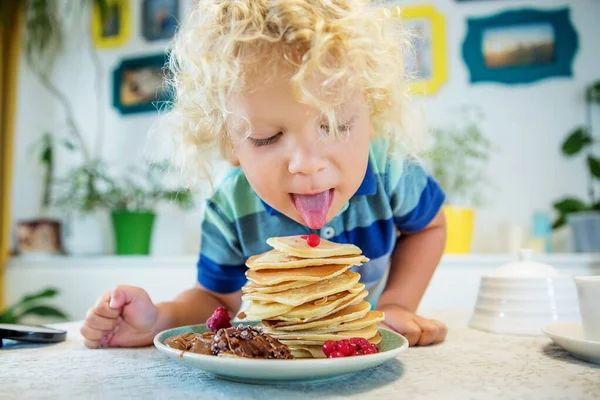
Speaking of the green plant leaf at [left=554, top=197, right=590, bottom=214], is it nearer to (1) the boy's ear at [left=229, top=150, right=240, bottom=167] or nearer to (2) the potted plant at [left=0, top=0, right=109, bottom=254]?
(1) the boy's ear at [left=229, top=150, right=240, bottom=167]

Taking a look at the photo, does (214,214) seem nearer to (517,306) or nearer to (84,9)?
(517,306)

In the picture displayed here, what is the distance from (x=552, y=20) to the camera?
8.25 ft

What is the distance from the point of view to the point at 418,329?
31.7 inches

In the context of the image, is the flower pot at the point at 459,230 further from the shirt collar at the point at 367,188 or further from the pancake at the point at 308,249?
the pancake at the point at 308,249

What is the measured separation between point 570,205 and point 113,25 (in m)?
2.59

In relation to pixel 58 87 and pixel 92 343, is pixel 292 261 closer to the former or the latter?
pixel 92 343

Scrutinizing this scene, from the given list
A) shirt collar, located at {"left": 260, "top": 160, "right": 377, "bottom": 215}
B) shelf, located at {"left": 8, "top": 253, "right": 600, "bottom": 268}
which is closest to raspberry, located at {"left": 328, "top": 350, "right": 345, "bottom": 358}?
shirt collar, located at {"left": 260, "top": 160, "right": 377, "bottom": 215}

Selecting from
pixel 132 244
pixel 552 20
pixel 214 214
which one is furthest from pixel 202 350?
pixel 552 20

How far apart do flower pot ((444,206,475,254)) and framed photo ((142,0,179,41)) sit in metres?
1.84

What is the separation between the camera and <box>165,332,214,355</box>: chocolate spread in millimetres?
615

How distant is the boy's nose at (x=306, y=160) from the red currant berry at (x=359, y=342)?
23 cm

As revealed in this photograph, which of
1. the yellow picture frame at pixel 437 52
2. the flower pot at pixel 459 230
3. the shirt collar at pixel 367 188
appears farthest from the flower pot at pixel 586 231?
the shirt collar at pixel 367 188

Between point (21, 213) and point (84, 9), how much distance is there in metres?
1.24

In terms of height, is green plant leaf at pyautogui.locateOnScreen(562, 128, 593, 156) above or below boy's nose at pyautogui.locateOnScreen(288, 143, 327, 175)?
above
